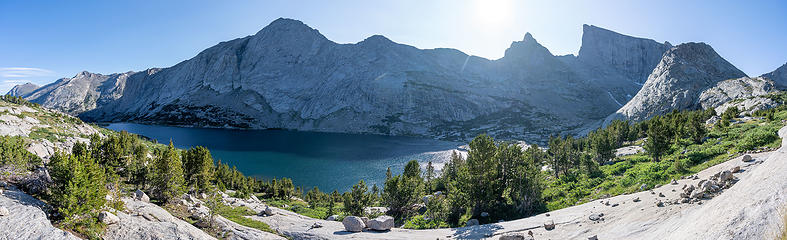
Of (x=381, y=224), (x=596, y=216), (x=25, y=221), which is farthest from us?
(x=381, y=224)

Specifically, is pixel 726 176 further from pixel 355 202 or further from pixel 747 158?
pixel 355 202

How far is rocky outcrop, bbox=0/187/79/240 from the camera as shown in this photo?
11.3 metres

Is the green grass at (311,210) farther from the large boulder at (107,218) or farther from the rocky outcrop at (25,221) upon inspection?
the rocky outcrop at (25,221)

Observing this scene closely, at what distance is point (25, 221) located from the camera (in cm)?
1194

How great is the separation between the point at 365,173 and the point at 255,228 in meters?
71.3

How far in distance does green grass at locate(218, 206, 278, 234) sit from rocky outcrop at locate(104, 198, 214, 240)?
193 inches

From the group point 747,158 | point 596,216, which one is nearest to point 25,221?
point 596,216

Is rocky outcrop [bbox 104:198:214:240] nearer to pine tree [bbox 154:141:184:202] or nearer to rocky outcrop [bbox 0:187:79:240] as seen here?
rocky outcrop [bbox 0:187:79:240]

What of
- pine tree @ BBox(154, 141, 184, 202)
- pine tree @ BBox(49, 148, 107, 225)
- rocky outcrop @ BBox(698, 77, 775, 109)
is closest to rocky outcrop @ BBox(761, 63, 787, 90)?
rocky outcrop @ BBox(698, 77, 775, 109)

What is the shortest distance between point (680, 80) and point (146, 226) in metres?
→ 189

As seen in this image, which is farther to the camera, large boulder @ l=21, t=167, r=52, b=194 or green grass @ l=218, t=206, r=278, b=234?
green grass @ l=218, t=206, r=278, b=234

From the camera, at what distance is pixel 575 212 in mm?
20391

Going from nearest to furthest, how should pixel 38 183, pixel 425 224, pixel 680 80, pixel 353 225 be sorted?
pixel 38 183 → pixel 353 225 → pixel 425 224 → pixel 680 80

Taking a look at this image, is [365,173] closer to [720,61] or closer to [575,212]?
[575,212]
